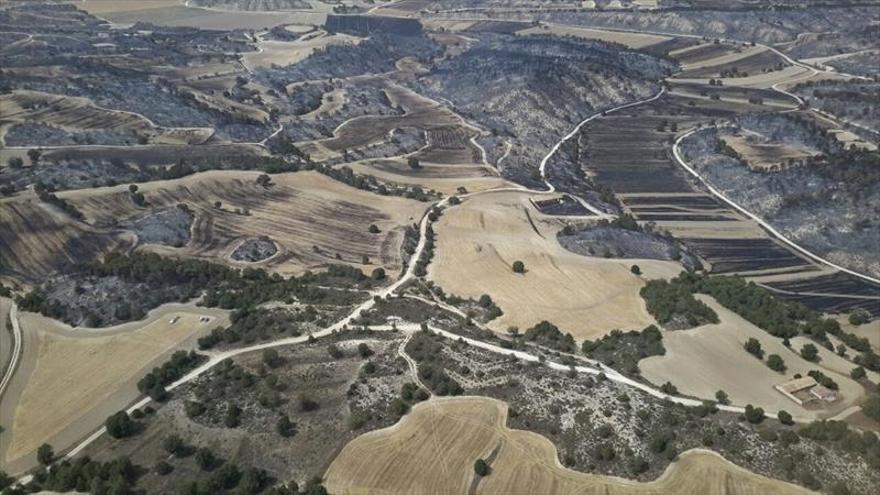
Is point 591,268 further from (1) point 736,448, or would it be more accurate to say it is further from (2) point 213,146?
(2) point 213,146

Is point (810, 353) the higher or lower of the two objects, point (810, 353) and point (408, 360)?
the higher

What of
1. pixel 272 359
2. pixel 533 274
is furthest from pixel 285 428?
pixel 533 274

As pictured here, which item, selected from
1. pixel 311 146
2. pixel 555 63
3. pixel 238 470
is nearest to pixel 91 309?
pixel 238 470

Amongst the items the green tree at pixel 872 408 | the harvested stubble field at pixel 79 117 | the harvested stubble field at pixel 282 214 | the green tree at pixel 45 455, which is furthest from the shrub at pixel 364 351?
the harvested stubble field at pixel 79 117

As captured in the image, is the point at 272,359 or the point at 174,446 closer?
the point at 174,446

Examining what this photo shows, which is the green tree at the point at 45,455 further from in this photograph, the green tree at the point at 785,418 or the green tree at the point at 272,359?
the green tree at the point at 785,418

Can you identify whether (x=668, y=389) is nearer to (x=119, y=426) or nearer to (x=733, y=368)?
(x=733, y=368)
